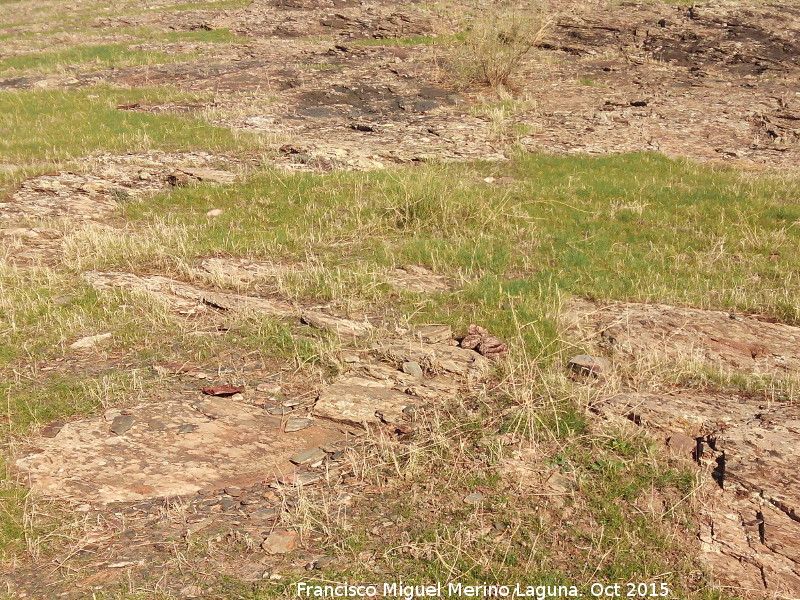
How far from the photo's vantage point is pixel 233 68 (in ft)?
73.1

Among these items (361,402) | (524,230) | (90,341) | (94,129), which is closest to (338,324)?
(361,402)

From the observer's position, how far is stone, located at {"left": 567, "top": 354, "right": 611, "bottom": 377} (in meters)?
6.41

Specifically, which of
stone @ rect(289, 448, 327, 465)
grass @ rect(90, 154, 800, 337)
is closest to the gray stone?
stone @ rect(289, 448, 327, 465)

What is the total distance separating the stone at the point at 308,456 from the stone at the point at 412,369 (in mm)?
1324

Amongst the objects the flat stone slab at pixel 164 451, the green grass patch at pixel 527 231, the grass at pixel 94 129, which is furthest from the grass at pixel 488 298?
the grass at pixel 94 129

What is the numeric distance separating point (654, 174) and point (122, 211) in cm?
907

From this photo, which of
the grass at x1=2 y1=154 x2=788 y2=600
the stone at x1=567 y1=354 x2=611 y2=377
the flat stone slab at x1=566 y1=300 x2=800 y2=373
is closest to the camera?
the grass at x1=2 y1=154 x2=788 y2=600

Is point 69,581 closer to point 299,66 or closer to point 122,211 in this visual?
point 122,211

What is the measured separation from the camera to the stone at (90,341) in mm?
6871

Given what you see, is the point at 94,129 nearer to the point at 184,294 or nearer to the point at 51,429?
the point at 184,294

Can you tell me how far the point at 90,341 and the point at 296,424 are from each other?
2.46 metres

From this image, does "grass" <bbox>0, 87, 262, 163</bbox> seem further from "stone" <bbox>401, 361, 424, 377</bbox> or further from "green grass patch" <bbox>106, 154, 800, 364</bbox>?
"stone" <bbox>401, 361, 424, 377</bbox>

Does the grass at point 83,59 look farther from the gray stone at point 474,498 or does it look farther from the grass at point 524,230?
the gray stone at point 474,498

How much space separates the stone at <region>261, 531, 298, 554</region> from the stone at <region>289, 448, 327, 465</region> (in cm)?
83
